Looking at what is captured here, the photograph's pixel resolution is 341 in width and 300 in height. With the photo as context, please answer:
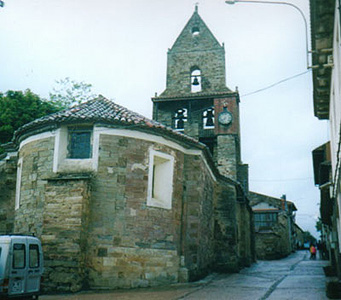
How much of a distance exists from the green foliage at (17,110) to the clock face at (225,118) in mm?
11503

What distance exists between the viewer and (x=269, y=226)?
130 ft

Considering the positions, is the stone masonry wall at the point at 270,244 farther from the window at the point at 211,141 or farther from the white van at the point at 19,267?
the white van at the point at 19,267

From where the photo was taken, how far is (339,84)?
838cm

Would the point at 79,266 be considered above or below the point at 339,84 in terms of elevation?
below

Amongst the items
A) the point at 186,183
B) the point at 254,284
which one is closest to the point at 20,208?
the point at 186,183

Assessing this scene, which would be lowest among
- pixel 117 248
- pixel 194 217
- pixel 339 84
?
pixel 117 248

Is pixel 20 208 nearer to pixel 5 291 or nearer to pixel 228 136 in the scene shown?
pixel 5 291

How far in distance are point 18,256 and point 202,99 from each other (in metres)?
20.0

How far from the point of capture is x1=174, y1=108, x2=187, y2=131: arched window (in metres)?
28.1

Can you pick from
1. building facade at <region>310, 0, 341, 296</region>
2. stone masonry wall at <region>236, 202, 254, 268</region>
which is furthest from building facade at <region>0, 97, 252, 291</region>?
stone masonry wall at <region>236, 202, 254, 268</region>

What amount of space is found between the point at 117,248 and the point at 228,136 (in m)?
15.4

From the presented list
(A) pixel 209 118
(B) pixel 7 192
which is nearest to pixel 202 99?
(A) pixel 209 118

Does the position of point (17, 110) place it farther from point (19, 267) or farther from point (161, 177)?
point (19, 267)

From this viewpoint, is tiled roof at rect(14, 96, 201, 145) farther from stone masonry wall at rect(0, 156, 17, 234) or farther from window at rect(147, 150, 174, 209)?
stone masonry wall at rect(0, 156, 17, 234)
